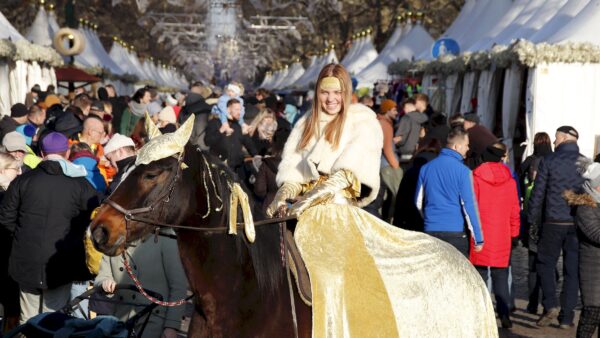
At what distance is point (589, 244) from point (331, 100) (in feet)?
12.3

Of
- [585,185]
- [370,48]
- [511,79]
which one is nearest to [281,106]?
[511,79]

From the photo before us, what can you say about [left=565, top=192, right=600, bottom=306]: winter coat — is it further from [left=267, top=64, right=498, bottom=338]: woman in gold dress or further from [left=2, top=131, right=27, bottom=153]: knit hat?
[left=2, top=131, right=27, bottom=153]: knit hat

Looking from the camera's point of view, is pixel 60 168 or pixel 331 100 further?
pixel 60 168

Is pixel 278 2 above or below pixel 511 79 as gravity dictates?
above

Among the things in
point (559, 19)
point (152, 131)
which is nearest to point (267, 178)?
point (152, 131)

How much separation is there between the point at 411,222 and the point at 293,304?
17.8 ft

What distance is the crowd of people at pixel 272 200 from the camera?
7.57m

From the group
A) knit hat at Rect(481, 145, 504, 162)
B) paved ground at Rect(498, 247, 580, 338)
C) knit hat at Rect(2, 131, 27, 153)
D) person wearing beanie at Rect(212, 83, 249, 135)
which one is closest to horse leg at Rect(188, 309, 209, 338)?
knit hat at Rect(2, 131, 27, 153)

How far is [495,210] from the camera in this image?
10.3 m

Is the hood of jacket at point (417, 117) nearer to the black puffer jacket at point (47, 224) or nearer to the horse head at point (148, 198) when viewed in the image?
the black puffer jacket at point (47, 224)

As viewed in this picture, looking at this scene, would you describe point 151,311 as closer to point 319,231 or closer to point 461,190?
point 319,231

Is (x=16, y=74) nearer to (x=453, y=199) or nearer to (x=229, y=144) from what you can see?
(x=229, y=144)

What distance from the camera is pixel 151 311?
613cm

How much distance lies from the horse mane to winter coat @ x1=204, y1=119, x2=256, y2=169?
8782 millimetres
